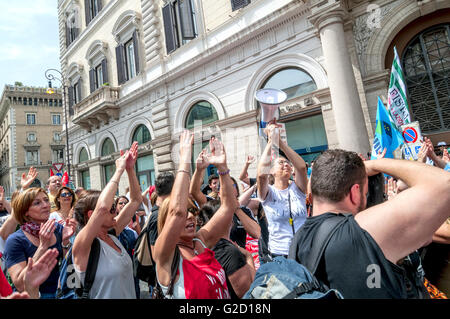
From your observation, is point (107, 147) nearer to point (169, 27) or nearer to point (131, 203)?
point (169, 27)

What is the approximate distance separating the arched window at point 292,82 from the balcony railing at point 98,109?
8658mm

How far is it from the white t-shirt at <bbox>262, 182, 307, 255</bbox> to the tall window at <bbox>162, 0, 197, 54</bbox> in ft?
30.4

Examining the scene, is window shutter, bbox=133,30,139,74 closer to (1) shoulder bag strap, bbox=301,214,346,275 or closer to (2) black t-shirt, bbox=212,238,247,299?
(2) black t-shirt, bbox=212,238,247,299

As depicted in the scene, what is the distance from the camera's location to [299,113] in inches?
312

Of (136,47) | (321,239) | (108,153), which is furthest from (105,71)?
(321,239)

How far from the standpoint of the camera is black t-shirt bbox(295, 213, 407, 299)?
1.09m

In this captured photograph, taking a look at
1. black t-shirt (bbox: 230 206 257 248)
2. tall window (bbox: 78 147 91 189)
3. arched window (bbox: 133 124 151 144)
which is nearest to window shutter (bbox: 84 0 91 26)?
tall window (bbox: 78 147 91 189)

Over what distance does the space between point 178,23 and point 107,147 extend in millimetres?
7924

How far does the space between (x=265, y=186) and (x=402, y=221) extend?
5.91ft

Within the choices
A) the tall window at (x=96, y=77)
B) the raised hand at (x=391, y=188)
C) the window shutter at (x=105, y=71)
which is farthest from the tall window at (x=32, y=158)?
the raised hand at (x=391, y=188)

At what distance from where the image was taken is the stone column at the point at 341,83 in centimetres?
640

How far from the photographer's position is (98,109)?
45.6 ft

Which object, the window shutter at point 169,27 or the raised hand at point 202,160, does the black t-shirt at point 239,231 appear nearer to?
the raised hand at point 202,160
